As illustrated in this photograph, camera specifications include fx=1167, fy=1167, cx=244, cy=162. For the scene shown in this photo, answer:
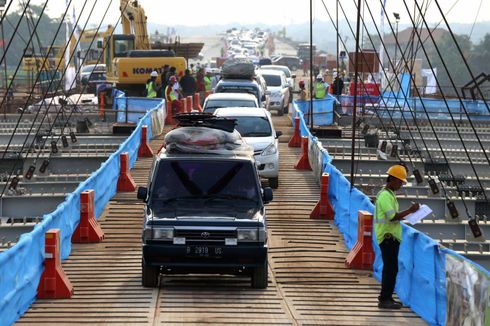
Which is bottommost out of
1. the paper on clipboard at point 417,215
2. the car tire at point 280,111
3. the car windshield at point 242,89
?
the car tire at point 280,111

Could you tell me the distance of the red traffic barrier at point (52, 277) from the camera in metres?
15.1

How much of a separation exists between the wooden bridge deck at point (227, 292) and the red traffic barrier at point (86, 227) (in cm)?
22

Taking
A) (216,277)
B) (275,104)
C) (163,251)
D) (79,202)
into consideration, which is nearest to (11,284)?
(163,251)

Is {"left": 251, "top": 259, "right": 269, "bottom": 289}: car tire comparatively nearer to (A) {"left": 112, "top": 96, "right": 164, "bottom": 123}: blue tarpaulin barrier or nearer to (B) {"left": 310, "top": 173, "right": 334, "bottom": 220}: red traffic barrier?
(B) {"left": 310, "top": 173, "right": 334, "bottom": 220}: red traffic barrier

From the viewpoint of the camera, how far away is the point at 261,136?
2605cm

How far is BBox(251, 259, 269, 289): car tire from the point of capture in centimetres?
1549

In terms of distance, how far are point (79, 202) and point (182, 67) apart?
33713 mm

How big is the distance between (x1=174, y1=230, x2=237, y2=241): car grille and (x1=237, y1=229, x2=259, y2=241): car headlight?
3.6 inches

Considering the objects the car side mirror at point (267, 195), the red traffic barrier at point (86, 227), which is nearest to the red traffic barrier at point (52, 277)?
the car side mirror at point (267, 195)

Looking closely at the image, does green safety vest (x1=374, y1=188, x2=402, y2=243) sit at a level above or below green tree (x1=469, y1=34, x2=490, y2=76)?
above

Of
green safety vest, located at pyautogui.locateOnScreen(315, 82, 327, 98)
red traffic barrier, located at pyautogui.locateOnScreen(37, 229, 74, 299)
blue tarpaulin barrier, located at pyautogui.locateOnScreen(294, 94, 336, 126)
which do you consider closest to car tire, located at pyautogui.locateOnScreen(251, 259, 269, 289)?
red traffic barrier, located at pyautogui.locateOnScreen(37, 229, 74, 299)

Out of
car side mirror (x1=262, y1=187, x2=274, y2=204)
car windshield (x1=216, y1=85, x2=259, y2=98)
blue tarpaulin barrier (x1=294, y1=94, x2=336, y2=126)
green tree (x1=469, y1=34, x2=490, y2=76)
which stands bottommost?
green tree (x1=469, y1=34, x2=490, y2=76)

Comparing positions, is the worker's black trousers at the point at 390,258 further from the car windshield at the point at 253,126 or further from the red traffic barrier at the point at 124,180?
the car windshield at the point at 253,126

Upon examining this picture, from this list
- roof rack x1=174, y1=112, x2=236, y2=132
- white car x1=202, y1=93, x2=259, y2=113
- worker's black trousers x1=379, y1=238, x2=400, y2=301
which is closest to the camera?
worker's black trousers x1=379, y1=238, x2=400, y2=301
